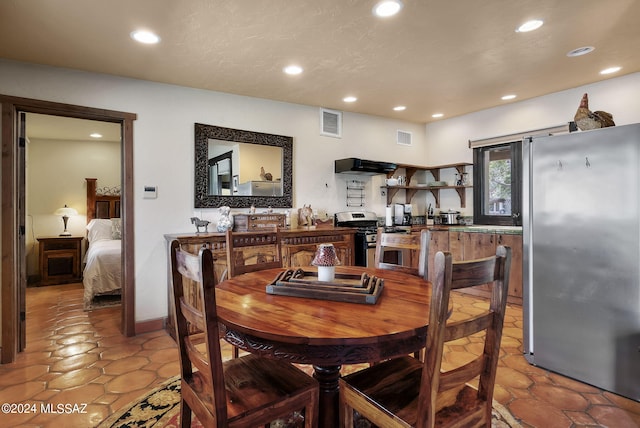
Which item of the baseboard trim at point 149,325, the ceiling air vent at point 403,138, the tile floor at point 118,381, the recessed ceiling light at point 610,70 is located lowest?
the tile floor at point 118,381

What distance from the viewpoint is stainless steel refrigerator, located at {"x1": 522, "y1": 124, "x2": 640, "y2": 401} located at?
2.03 metres

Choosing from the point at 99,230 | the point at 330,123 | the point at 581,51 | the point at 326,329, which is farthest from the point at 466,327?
the point at 99,230

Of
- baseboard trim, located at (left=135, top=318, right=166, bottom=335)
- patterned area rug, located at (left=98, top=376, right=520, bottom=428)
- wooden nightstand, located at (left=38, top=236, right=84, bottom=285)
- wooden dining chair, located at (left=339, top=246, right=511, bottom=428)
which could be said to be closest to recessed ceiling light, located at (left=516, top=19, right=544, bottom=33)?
wooden dining chair, located at (left=339, top=246, right=511, bottom=428)

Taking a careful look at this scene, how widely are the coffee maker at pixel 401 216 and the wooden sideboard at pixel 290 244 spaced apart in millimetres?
1314

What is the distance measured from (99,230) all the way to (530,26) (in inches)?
238

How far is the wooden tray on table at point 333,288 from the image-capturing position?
54.2 inches

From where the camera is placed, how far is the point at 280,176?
4066mm

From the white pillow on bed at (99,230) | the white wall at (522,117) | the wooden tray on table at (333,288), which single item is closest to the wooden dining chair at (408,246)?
the wooden tray on table at (333,288)

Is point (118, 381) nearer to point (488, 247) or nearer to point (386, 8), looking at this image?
point (386, 8)

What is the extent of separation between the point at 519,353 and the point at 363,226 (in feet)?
7.72

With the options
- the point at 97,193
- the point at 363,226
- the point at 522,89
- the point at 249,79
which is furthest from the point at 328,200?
the point at 97,193

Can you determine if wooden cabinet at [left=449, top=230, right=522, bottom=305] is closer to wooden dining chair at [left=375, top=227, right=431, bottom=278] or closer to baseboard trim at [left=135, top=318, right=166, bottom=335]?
wooden dining chair at [left=375, top=227, right=431, bottom=278]

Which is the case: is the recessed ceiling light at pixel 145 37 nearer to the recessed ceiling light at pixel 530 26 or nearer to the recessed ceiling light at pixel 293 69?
the recessed ceiling light at pixel 293 69

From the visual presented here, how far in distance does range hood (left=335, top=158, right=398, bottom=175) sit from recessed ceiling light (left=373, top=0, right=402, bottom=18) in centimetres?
209
